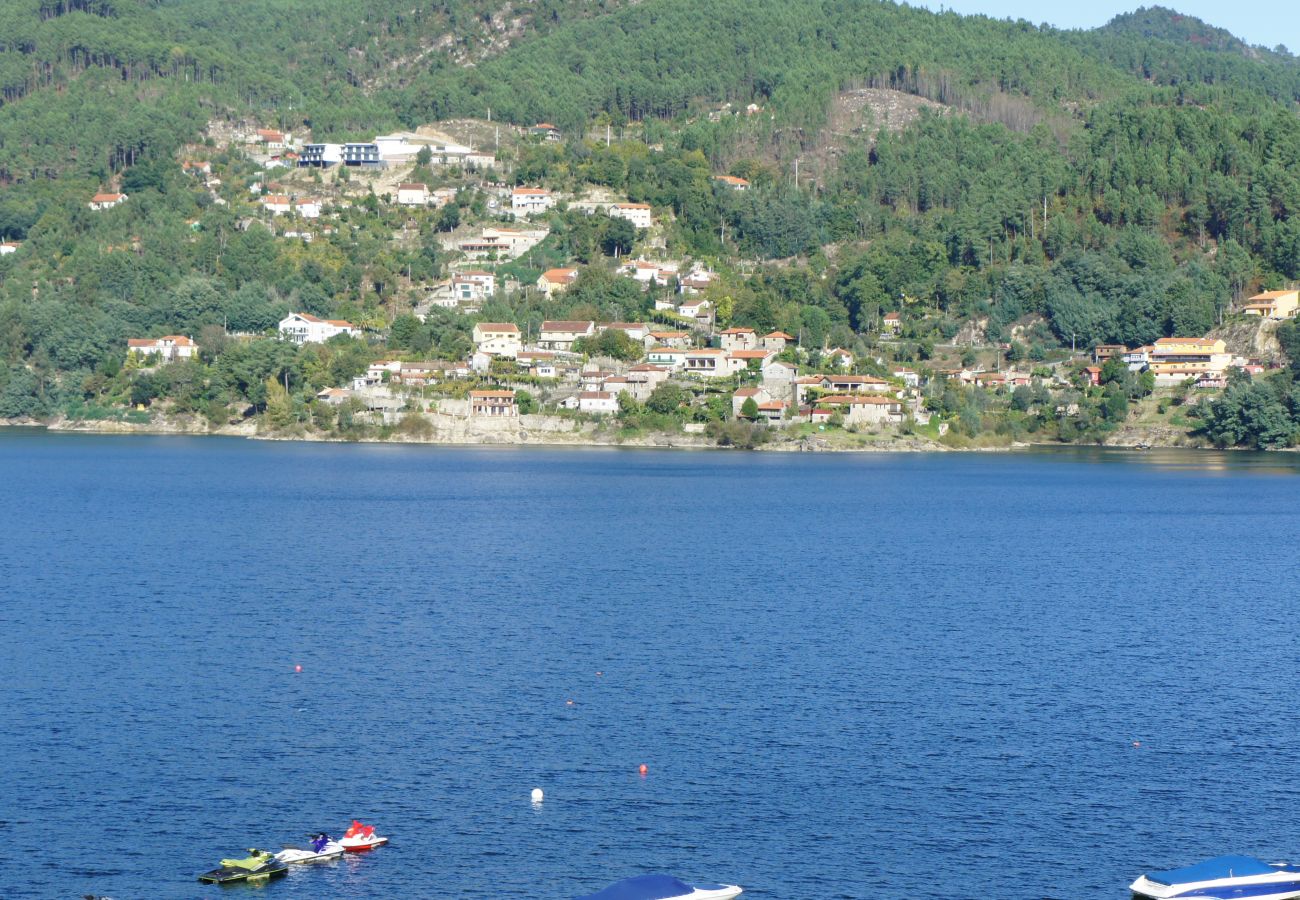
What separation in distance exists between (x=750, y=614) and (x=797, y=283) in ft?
269

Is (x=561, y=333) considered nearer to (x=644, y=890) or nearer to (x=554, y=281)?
(x=554, y=281)

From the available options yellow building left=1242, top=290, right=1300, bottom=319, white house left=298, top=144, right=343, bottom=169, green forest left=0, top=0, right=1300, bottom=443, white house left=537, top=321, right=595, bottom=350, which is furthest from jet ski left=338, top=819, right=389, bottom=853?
white house left=298, top=144, right=343, bottom=169

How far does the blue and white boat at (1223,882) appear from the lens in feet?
68.8

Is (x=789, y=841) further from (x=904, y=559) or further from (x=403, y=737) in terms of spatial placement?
(x=904, y=559)

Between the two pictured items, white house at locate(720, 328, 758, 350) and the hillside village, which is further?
white house at locate(720, 328, 758, 350)

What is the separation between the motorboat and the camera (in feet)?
67.6

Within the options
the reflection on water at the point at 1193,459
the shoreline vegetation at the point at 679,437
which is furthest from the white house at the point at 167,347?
the reflection on water at the point at 1193,459

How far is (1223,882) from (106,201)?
131892mm

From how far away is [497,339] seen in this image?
4104 inches

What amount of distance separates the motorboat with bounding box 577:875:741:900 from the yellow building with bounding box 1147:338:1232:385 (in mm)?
89846

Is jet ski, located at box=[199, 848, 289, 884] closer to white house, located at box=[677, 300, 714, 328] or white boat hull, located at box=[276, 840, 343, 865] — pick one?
white boat hull, located at box=[276, 840, 343, 865]

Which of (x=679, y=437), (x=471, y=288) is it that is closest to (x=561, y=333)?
(x=471, y=288)

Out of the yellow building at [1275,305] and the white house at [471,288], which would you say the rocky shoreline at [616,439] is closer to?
the yellow building at [1275,305]

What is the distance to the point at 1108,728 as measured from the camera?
29.7 m
